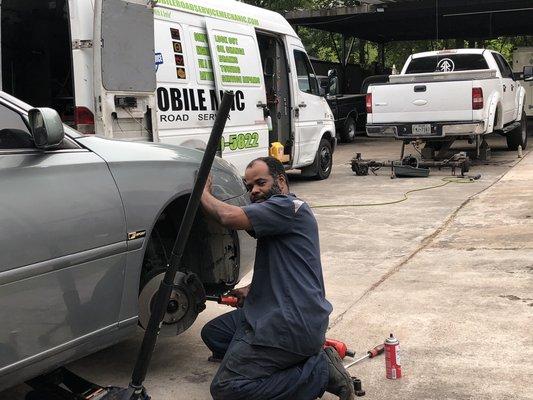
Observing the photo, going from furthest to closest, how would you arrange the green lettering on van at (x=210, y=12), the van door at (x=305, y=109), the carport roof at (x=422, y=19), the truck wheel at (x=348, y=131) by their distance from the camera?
the truck wheel at (x=348, y=131)
the carport roof at (x=422, y=19)
the van door at (x=305, y=109)
the green lettering on van at (x=210, y=12)

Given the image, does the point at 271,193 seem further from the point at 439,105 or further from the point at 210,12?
the point at 439,105

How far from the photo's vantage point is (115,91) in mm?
5957

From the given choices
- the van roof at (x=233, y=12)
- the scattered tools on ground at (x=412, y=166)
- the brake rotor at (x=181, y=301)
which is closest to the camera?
the brake rotor at (x=181, y=301)

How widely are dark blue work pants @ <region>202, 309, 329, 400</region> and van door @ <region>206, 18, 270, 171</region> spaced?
513 cm

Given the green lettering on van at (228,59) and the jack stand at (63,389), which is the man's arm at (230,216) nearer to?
the jack stand at (63,389)

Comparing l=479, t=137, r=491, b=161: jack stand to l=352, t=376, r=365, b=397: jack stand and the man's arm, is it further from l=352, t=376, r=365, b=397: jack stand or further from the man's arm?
the man's arm

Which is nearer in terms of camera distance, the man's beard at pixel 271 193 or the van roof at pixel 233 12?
the man's beard at pixel 271 193

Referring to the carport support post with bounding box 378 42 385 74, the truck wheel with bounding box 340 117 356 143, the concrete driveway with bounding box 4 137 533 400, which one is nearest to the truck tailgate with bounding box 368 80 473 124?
the concrete driveway with bounding box 4 137 533 400

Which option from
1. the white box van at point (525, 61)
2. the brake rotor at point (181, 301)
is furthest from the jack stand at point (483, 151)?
the white box van at point (525, 61)

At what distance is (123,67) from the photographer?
19.6 feet

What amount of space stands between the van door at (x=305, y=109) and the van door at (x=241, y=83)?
57.1 inches

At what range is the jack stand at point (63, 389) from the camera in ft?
9.78

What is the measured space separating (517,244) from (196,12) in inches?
172

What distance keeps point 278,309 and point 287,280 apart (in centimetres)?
14
